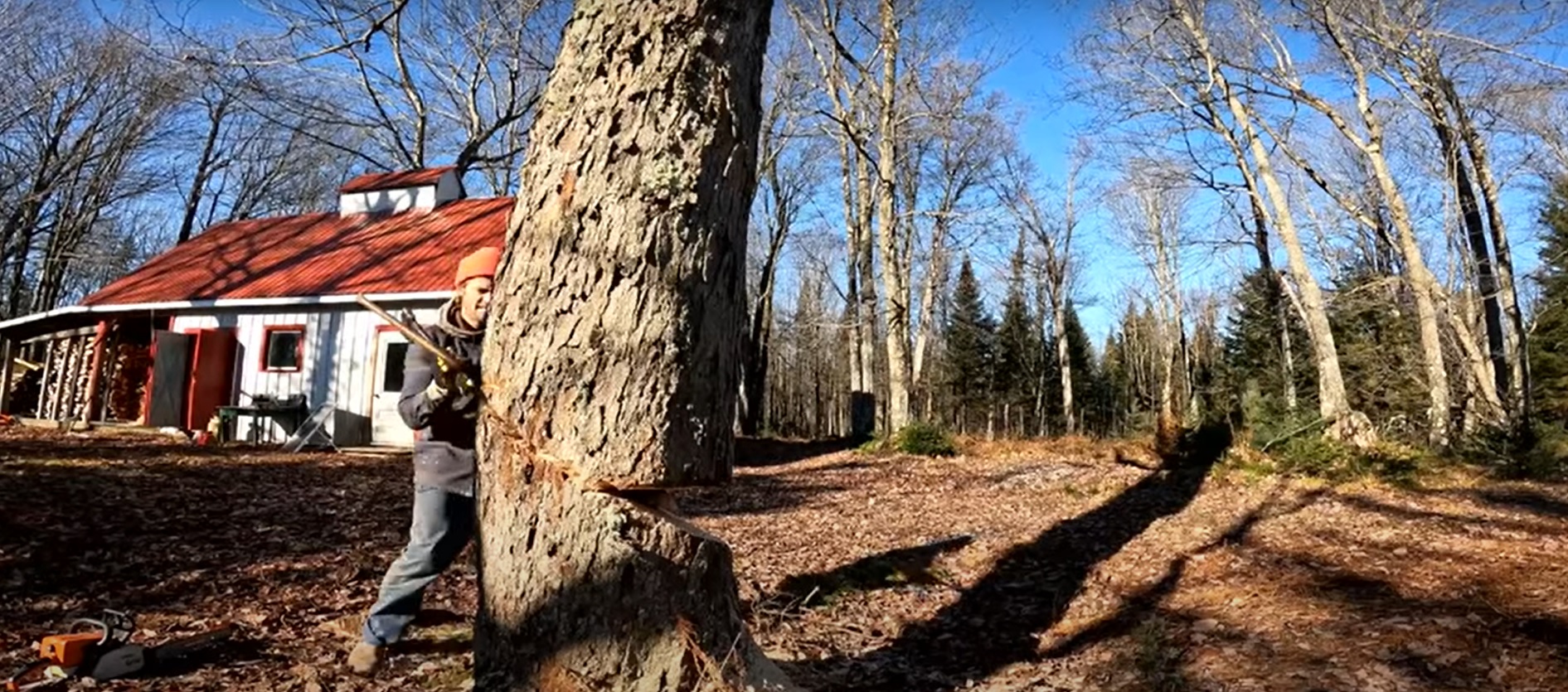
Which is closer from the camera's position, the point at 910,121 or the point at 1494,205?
the point at 1494,205

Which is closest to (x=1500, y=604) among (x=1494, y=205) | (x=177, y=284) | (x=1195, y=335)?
(x=1494, y=205)

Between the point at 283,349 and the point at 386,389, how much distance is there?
99.5 inches

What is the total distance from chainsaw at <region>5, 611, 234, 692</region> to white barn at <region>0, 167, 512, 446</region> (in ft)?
36.8

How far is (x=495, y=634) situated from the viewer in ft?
8.59

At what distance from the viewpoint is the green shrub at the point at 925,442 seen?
48.5 ft

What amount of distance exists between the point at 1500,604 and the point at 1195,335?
4249 centimetres

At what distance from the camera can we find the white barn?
15086mm

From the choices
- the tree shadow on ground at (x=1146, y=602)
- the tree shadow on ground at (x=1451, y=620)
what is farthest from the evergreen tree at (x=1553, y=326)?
the tree shadow on ground at (x=1451, y=620)

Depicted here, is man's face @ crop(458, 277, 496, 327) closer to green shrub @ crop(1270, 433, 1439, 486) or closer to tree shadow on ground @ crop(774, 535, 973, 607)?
tree shadow on ground @ crop(774, 535, 973, 607)

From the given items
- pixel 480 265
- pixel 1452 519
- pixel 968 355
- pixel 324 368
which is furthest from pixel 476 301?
pixel 968 355

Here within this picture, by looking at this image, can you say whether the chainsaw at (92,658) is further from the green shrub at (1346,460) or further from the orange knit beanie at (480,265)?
the green shrub at (1346,460)

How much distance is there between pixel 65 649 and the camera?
3354 mm

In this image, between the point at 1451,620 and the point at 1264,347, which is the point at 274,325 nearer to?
the point at 1451,620

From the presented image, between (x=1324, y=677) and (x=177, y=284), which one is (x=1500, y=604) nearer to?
(x=1324, y=677)
